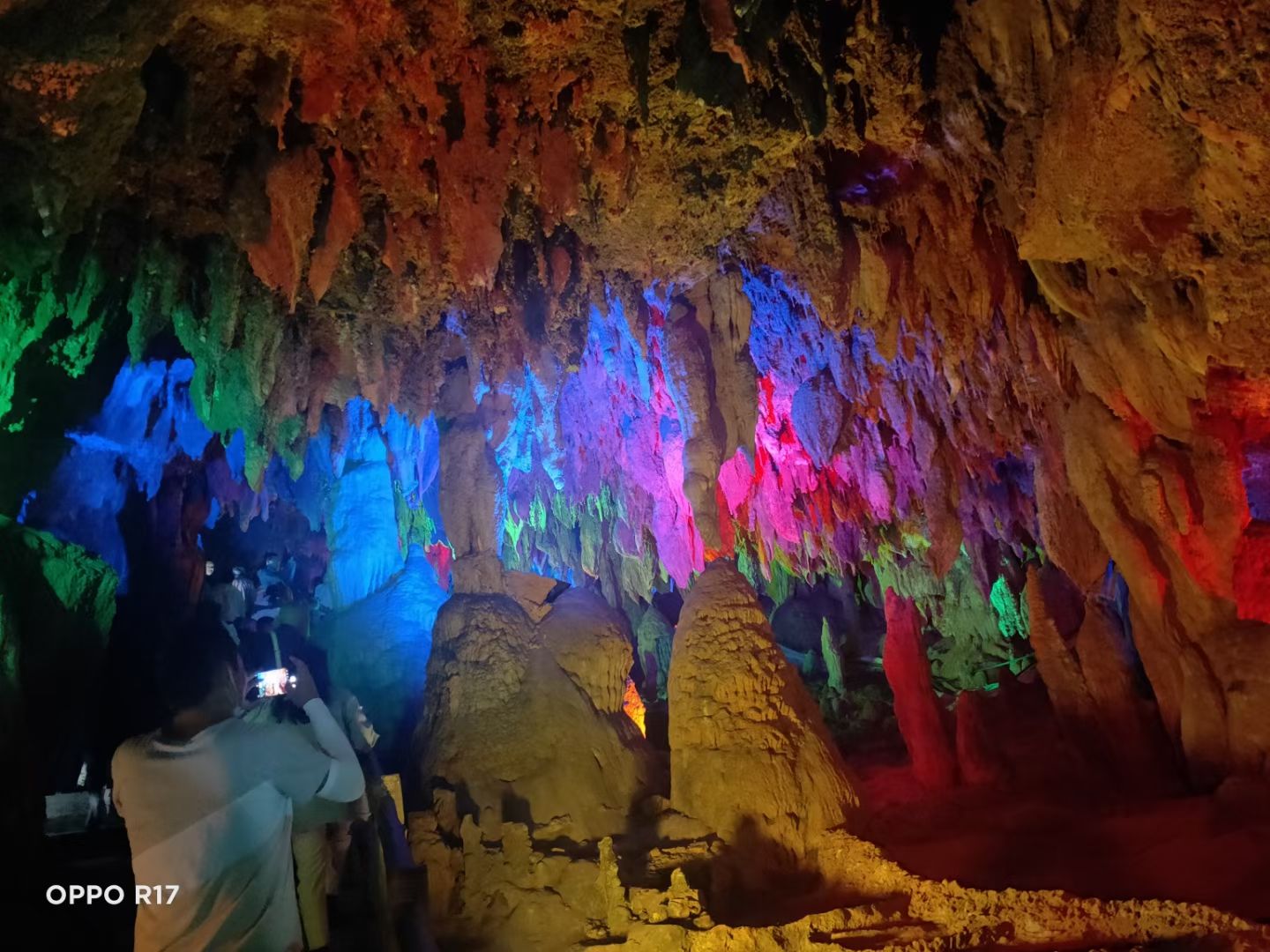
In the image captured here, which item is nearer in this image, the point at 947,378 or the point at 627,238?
the point at 627,238

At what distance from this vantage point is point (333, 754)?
2.41 m

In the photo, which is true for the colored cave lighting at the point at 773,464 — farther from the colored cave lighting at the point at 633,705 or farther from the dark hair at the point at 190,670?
the dark hair at the point at 190,670

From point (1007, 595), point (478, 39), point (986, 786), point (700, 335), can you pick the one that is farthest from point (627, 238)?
point (1007, 595)

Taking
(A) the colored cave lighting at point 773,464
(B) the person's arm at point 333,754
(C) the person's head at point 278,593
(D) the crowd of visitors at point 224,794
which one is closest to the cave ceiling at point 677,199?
(A) the colored cave lighting at point 773,464

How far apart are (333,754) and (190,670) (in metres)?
0.49

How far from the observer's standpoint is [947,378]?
7.93 metres

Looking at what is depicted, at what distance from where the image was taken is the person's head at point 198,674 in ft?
7.33

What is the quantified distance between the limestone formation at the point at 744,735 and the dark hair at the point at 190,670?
4.32 metres

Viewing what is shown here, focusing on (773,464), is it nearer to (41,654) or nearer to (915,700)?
(915,700)

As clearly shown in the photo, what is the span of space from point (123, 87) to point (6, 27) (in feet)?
1.80

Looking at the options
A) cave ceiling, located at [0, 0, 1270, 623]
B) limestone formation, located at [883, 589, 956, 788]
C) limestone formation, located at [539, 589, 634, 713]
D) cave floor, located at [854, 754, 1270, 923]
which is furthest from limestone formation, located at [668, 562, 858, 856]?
limestone formation, located at [883, 589, 956, 788]

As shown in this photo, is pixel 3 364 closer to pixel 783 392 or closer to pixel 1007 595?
pixel 783 392

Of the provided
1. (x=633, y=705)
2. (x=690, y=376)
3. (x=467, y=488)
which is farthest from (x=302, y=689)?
(x=633, y=705)

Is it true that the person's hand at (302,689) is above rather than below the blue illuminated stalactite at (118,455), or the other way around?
below
